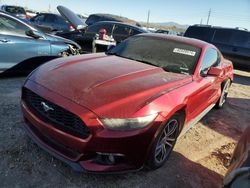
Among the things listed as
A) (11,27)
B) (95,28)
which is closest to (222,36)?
(95,28)

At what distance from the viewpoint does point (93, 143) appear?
2.47 metres

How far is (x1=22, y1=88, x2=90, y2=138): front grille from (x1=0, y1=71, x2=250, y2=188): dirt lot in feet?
1.87

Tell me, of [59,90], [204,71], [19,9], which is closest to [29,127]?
[59,90]

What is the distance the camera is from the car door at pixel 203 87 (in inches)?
143

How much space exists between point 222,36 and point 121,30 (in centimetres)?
437

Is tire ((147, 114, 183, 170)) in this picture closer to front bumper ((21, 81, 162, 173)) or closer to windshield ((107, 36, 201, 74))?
front bumper ((21, 81, 162, 173))

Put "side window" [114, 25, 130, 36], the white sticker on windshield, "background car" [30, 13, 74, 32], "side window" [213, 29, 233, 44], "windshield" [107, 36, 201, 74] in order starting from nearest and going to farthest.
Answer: "windshield" [107, 36, 201, 74] → the white sticker on windshield → "side window" [114, 25, 130, 36] → "side window" [213, 29, 233, 44] → "background car" [30, 13, 74, 32]

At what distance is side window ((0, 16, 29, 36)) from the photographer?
5352 millimetres

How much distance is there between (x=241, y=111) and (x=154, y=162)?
3.98m

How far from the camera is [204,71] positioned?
4125 millimetres

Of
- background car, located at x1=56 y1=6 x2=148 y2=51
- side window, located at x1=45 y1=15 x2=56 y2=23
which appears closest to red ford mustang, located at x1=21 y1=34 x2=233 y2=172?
background car, located at x1=56 y1=6 x2=148 y2=51

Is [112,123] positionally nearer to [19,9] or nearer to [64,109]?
Result: [64,109]

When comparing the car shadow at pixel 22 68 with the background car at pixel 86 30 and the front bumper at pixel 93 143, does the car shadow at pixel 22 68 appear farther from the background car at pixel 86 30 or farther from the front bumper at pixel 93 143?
the front bumper at pixel 93 143

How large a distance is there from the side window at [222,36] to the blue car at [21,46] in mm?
7457
